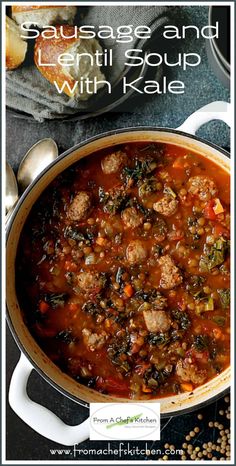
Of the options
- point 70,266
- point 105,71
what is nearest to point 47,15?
point 105,71

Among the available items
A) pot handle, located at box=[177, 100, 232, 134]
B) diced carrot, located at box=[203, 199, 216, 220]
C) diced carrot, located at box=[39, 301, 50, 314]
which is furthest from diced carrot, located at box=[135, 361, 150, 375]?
pot handle, located at box=[177, 100, 232, 134]

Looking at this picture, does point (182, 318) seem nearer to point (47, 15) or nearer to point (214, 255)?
point (214, 255)

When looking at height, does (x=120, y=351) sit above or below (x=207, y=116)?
below

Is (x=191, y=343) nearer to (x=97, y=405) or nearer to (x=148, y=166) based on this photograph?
(x=97, y=405)

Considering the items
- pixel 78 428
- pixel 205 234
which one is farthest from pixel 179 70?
pixel 78 428

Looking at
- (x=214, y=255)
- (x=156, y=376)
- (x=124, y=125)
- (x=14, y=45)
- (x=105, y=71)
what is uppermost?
(x=14, y=45)

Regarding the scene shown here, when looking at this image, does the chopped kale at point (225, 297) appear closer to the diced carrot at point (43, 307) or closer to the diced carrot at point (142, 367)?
the diced carrot at point (142, 367)

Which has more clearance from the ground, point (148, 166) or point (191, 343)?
point (148, 166)

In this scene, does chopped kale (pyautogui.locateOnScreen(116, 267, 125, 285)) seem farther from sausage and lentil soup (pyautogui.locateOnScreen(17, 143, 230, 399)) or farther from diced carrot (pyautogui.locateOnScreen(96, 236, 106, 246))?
diced carrot (pyautogui.locateOnScreen(96, 236, 106, 246))
